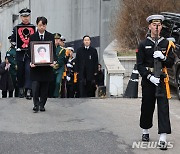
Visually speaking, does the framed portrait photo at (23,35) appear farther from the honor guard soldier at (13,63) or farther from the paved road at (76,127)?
the paved road at (76,127)

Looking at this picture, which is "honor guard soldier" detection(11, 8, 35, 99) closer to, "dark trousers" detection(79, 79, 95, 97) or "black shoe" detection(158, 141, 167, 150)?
"dark trousers" detection(79, 79, 95, 97)

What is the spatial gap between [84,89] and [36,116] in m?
2.59

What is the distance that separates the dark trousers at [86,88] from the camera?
11203mm

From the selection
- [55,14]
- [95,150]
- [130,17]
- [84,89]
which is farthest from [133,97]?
[55,14]

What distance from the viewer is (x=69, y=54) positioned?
11.4 meters

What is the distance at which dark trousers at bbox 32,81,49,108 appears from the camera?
9.12m

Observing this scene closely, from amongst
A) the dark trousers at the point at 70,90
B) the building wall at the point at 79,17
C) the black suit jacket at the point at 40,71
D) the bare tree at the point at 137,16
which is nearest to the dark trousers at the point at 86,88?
the dark trousers at the point at 70,90

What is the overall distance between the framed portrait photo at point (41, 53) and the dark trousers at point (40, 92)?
442mm

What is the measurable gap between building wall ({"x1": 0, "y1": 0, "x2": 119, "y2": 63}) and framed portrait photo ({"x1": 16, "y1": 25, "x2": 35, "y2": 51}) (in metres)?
10.7

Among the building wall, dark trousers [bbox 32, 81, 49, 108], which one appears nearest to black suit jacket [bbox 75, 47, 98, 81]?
dark trousers [bbox 32, 81, 49, 108]

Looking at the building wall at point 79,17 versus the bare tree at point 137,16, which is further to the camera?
the building wall at point 79,17

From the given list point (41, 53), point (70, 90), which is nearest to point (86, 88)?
point (70, 90)

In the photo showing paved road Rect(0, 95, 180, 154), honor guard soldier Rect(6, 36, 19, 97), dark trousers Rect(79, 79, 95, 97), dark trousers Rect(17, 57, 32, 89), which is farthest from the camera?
honor guard soldier Rect(6, 36, 19, 97)

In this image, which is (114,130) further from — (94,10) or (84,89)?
(94,10)
